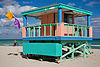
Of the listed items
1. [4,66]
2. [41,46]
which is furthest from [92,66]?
[4,66]

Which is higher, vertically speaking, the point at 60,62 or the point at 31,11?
the point at 31,11

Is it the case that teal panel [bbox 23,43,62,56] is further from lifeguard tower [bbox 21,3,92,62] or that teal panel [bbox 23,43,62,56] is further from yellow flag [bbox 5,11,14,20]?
yellow flag [bbox 5,11,14,20]

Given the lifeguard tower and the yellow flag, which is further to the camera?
the yellow flag

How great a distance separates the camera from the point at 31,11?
13227 millimetres

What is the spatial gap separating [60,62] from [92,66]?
2268 millimetres

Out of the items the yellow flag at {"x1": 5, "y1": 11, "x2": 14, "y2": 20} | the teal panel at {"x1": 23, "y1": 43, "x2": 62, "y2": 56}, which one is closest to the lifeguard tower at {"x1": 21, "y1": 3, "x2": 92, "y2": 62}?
the teal panel at {"x1": 23, "y1": 43, "x2": 62, "y2": 56}

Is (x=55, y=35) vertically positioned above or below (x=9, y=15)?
below

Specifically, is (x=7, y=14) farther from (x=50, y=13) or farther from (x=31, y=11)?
(x=50, y=13)

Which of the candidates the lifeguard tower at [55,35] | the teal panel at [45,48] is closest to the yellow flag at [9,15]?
the lifeguard tower at [55,35]

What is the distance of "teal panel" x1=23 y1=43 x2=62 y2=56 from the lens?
10.7 m

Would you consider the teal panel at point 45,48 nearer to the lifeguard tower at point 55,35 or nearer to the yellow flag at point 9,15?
the lifeguard tower at point 55,35

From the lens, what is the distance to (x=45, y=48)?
11383 mm

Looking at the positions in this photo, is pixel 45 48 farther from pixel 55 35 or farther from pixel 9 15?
pixel 9 15

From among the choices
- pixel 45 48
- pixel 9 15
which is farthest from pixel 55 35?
pixel 9 15
